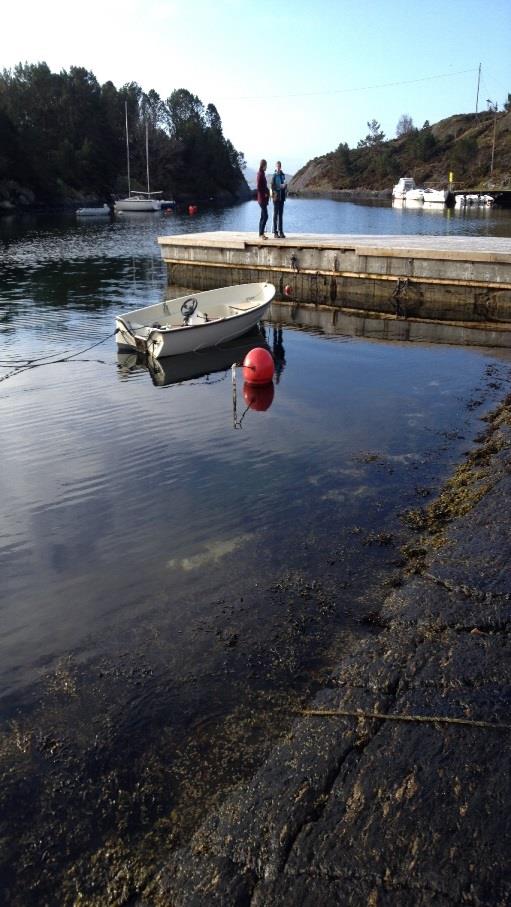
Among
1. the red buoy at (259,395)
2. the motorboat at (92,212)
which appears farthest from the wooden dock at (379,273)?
the motorboat at (92,212)

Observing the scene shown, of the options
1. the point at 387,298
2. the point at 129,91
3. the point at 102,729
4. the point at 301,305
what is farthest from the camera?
the point at 129,91

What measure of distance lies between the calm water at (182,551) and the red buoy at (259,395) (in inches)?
3.5

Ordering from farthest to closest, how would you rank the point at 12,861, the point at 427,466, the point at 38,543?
the point at 427,466 → the point at 38,543 → the point at 12,861

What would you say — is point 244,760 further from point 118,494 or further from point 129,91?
point 129,91

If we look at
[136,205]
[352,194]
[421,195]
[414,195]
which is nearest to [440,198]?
[421,195]

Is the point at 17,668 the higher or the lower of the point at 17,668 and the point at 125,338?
the lower

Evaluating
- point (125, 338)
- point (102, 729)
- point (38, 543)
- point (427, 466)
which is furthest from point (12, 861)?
point (125, 338)

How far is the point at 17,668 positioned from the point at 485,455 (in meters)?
7.82

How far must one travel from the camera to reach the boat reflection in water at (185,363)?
16.5 meters

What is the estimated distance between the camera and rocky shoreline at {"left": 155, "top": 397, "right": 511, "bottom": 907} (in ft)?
12.6

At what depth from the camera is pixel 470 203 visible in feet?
296

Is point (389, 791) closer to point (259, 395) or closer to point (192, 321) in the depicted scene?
point (259, 395)

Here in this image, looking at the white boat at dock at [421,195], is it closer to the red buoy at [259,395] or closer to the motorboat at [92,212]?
the motorboat at [92,212]

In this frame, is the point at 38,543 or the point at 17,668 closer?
the point at 17,668
